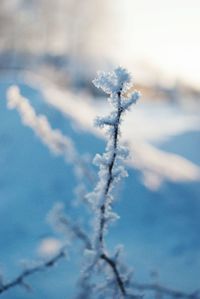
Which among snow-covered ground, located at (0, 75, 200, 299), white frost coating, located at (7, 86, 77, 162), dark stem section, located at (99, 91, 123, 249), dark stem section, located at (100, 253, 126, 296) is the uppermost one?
snow-covered ground, located at (0, 75, 200, 299)

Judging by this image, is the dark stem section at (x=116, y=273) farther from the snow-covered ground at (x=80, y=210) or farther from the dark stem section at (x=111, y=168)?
the snow-covered ground at (x=80, y=210)

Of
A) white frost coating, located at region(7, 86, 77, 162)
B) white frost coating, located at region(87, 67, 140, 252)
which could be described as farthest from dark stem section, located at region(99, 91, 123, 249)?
white frost coating, located at region(7, 86, 77, 162)

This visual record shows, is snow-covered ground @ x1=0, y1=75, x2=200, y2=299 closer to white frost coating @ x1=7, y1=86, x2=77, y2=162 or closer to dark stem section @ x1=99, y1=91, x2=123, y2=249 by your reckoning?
white frost coating @ x1=7, y1=86, x2=77, y2=162

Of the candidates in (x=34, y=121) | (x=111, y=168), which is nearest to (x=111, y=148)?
(x=111, y=168)

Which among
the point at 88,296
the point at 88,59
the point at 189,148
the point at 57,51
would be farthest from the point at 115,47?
the point at 88,296

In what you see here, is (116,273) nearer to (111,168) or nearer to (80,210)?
(111,168)

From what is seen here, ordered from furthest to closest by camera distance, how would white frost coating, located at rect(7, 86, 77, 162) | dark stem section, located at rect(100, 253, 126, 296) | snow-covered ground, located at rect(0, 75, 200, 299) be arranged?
snow-covered ground, located at rect(0, 75, 200, 299), white frost coating, located at rect(7, 86, 77, 162), dark stem section, located at rect(100, 253, 126, 296)

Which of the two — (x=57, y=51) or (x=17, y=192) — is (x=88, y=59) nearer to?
(x=57, y=51)

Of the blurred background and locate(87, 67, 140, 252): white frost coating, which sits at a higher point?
the blurred background

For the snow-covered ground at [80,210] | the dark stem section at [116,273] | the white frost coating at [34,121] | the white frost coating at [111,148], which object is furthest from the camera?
the snow-covered ground at [80,210]

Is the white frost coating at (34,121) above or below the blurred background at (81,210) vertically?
below

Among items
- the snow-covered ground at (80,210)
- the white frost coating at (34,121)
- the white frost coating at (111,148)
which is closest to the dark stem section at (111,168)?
the white frost coating at (111,148)
